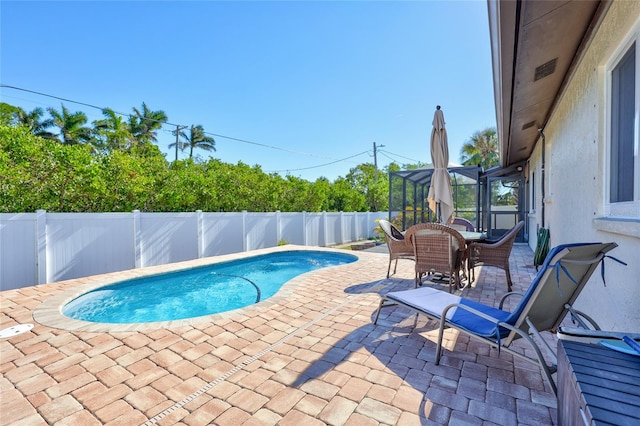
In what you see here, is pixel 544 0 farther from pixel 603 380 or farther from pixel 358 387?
pixel 358 387

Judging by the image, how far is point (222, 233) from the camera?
1055cm

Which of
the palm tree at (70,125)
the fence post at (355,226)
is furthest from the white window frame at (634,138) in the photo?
the palm tree at (70,125)

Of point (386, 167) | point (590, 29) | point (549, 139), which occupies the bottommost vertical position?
point (549, 139)

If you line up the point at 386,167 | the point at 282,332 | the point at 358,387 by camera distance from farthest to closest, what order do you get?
the point at 386,167, the point at 282,332, the point at 358,387

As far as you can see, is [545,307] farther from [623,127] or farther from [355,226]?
[355,226]

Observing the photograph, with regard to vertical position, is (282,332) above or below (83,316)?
above

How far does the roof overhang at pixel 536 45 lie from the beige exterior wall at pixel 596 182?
0.24m

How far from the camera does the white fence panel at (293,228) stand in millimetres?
13000

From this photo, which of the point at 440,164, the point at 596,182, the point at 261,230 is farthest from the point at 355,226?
the point at 596,182

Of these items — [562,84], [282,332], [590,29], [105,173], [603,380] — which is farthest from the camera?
[105,173]

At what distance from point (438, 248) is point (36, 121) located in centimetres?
3060

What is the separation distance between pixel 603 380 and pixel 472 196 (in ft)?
51.2

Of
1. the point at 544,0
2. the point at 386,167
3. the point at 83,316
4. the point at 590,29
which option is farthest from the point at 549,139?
the point at 386,167

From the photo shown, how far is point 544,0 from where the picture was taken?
105 inches
